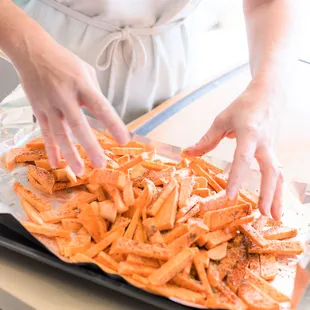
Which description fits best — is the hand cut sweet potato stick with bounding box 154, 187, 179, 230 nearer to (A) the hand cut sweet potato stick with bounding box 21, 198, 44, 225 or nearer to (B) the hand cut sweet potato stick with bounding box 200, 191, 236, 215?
(B) the hand cut sweet potato stick with bounding box 200, 191, 236, 215

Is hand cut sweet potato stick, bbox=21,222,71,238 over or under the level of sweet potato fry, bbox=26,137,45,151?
under

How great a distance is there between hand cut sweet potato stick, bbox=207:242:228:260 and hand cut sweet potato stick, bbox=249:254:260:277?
0.06 m

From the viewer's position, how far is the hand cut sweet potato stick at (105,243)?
965mm

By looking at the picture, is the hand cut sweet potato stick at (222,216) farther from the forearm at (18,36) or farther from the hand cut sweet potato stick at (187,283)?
the forearm at (18,36)

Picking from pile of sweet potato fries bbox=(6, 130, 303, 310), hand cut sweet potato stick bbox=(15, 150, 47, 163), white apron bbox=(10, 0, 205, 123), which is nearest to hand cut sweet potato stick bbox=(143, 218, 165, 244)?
pile of sweet potato fries bbox=(6, 130, 303, 310)

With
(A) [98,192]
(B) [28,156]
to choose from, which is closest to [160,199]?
(A) [98,192]

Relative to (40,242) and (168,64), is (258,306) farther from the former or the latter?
(168,64)

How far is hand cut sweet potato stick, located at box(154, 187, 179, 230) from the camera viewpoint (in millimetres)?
1013

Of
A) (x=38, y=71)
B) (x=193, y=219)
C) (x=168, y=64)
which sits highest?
(x=38, y=71)

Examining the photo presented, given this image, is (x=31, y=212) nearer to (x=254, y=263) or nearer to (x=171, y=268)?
(x=171, y=268)

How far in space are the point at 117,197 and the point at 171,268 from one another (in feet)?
0.73

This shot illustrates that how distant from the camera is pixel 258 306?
886 mm

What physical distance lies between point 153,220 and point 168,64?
2.49 feet

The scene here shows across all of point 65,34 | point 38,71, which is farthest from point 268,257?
point 65,34
